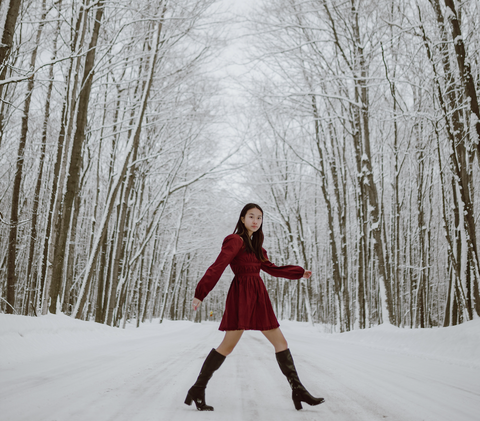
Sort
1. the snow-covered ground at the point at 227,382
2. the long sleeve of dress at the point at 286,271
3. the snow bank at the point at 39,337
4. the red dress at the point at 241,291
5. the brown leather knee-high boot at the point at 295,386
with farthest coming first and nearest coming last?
the snow bank at the point at 39,337
the long sleeve of dress at the point at 286,271
the red dress at the point at 241,291
the brown leather knee-high boot at the point at 295,386
the snow-covered ground at the point at 227,382

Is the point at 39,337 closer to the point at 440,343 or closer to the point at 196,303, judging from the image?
the point at 196,303

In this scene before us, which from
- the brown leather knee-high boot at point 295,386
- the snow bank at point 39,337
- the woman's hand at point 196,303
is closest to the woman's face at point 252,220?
the woman's hand at point 196,303

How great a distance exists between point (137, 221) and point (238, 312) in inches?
463

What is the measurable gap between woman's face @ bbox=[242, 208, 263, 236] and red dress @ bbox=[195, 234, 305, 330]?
0.16 metres

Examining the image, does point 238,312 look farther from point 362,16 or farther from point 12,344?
point 362,16

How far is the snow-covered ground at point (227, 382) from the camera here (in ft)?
8.53

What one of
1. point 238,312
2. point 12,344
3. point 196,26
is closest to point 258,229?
point 238,312

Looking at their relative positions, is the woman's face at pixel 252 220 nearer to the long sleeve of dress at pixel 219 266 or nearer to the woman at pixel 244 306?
the woman at pixel 244 306

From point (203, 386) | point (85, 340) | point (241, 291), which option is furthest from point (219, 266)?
point (85, 340)

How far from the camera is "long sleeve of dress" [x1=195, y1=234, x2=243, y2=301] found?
2.82 m

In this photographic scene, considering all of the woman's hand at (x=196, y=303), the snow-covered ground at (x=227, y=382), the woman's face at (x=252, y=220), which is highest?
the woman's face at (x=252, y=220)

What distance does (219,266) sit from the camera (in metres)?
2.90

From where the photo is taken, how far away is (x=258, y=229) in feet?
10.7

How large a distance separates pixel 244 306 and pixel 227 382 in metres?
1.27
